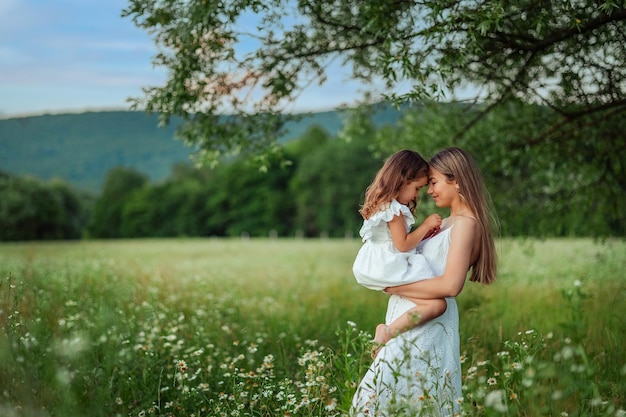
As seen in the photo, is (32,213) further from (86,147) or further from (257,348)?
(257,348)

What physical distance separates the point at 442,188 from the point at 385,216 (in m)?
0.54

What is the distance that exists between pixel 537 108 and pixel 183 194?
7509 cm

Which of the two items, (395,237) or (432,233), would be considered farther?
(432,233)

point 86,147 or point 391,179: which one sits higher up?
point 86,147

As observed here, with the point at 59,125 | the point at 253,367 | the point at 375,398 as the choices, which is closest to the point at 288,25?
the point at 253,367

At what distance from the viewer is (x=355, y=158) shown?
68312 millimetres

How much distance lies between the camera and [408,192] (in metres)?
4.26

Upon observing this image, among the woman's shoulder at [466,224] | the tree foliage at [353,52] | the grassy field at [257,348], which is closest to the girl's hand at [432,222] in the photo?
the woman's shoulder at [466,224]

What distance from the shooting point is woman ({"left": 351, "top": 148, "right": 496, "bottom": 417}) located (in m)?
4.03

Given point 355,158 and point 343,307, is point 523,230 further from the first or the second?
point 355,158

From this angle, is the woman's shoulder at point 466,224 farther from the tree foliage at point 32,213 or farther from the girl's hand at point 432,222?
the tree foliage at point 32,213

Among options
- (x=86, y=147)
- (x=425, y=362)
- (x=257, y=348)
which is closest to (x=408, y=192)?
(x=425, y=362)

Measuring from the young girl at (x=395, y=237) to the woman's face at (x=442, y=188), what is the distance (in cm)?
15

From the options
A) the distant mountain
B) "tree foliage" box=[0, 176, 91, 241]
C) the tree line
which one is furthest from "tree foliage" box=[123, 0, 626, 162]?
"tree foliage" box=[0, 176, 91, 241]
